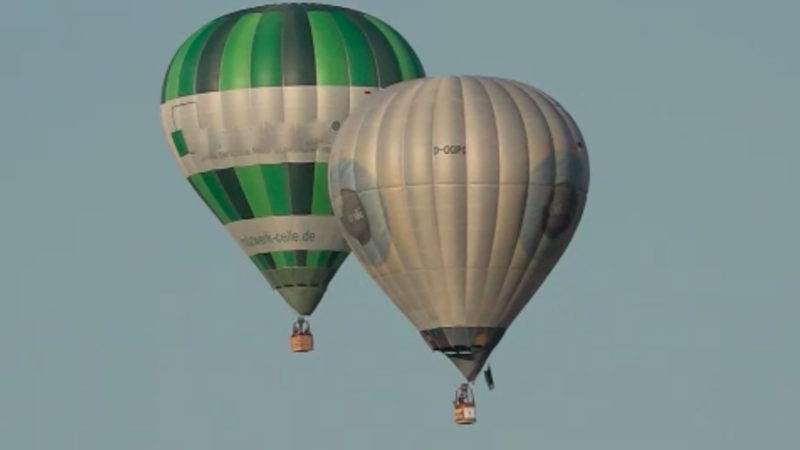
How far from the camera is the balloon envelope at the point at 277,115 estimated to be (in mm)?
89062

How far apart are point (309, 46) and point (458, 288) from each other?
7737 millimetres

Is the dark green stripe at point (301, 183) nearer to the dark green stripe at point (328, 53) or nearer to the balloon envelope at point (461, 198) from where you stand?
the dark green stripe at point (328, 53)

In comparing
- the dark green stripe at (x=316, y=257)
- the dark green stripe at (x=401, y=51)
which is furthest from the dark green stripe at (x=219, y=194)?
the dark green stripe at (x=401, y=51)

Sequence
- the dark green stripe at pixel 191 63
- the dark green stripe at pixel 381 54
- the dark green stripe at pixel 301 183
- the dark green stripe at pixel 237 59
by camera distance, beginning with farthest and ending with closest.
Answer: the dark green stripe at pixel 191 63
the dark green stripe at pixel 381 54
the dark green stripe at pixel 237 59
the dark green stripe at pixel 301 183

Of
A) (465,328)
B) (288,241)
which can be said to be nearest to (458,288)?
(465,328)

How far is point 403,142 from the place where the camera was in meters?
84.2

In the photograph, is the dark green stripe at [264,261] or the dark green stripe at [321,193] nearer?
the dark green stripe at [321,193]

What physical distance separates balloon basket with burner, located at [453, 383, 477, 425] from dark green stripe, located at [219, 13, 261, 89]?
8.55 m

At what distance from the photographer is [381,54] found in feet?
296

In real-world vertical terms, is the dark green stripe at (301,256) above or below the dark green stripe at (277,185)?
below

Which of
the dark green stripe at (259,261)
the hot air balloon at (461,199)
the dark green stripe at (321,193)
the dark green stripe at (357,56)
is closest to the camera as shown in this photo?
the hot air balloon at (461,199)

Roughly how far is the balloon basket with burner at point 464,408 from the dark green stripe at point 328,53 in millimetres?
7725

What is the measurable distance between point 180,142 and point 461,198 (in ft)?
28.4

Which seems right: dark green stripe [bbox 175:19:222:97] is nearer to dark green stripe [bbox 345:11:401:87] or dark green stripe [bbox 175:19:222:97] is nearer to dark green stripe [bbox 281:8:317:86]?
dark green stripe [bbox 281:8:317:86]
